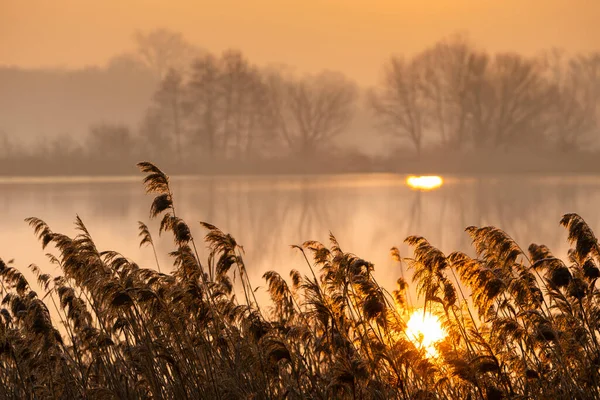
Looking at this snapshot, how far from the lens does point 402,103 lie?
263 feet

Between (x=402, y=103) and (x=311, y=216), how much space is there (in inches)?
1835

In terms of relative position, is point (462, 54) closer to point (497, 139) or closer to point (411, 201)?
point (497, 139)

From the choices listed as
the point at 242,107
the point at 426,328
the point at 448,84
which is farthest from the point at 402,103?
the point at 426,328

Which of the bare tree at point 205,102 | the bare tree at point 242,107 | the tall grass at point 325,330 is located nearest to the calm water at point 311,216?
the tall grass at point 325,330

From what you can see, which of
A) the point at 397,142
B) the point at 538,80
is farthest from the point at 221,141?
the point at 538,80

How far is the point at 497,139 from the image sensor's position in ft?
252

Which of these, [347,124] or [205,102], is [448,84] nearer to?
[347,124]

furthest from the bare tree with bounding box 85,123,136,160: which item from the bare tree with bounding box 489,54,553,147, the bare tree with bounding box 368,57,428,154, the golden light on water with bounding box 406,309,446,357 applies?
the golden light on water with bounding box 406,309,446,357

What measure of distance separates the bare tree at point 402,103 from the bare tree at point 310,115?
4341 mm

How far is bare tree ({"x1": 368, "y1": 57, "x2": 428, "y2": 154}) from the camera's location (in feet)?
260

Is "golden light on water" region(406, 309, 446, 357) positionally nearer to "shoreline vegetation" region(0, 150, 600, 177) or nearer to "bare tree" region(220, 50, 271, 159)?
"shoreline vegetation" region(0, 150, 600, 177)

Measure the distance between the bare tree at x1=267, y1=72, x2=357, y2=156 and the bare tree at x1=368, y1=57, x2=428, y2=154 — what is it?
14.2 ft

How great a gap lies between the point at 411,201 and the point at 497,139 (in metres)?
35.2

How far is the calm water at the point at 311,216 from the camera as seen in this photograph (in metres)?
23.2
